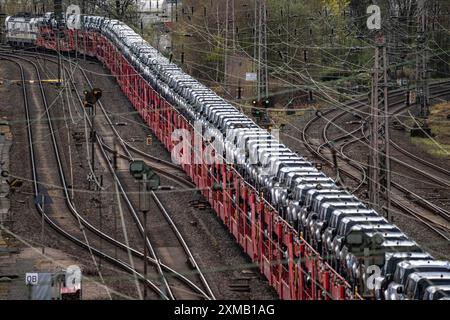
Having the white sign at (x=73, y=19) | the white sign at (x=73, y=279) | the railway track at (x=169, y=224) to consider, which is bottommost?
the railway track at (x=169, y=224)

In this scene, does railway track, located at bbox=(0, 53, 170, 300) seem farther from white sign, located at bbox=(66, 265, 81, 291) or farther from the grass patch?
the grass patch

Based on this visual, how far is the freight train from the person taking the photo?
18.4 meters

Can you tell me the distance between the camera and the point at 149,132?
5278 cm

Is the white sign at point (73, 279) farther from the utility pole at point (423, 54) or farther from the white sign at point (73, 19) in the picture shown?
the white sign at point (73, 19)

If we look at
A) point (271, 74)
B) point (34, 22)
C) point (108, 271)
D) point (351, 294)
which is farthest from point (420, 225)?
point (34, 22)

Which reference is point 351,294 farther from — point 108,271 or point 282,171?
point 108,271

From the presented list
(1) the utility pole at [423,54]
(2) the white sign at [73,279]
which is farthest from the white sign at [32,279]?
(1) the utility pole at [423,54]

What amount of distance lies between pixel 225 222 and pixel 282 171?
22.2ft

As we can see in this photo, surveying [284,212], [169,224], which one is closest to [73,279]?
[284,212]

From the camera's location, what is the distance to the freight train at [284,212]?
18359 mm

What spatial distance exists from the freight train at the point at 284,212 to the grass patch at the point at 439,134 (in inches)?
428

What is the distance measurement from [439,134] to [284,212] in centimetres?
2852

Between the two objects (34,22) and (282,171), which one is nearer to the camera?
(282,171)

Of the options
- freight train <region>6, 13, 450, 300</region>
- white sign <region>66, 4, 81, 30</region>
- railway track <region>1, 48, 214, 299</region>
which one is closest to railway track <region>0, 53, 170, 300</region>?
railway track <region>1, 48, 214, 299</region>
